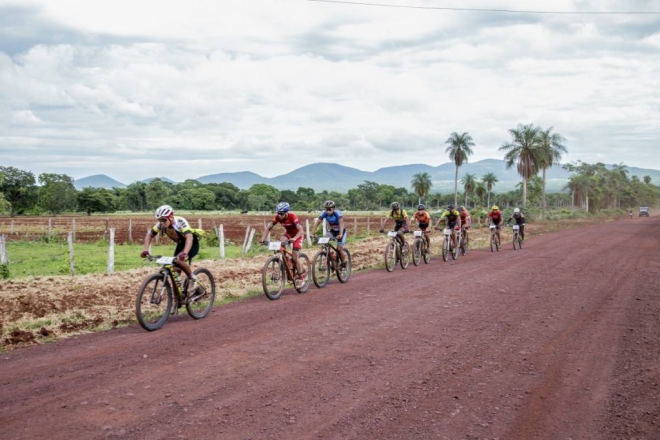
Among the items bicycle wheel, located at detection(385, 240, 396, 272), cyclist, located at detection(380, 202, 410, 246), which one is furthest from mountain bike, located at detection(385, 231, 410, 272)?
cyclist, located at detection(380, 202, 410, 246)

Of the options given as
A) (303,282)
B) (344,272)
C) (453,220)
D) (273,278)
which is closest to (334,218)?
(344,272)

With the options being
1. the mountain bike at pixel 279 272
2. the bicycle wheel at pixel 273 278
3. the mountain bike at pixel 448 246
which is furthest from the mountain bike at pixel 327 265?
the mountain bike at pixel 448 246

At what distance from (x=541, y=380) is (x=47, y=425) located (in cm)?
494

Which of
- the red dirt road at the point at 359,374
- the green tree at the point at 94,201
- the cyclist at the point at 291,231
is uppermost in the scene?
the green tree at the point at 94,201

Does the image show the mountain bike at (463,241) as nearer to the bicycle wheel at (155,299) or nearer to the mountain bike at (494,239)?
the mountain bike at (494,239)

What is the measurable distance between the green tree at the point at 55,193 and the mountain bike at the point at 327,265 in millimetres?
96752

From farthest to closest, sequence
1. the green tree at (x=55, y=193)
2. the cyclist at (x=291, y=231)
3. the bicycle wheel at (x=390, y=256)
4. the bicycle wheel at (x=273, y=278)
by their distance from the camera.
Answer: the green tree at (x=55, y=193) < the bicycle wheel at (x=390, y=256) < the cyclist at (x=291, y=231) < the bicycle wheel at (x=273, y=278)

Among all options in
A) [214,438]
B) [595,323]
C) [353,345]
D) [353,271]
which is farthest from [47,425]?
[353,271]

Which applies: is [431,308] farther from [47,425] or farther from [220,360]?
[47,425]

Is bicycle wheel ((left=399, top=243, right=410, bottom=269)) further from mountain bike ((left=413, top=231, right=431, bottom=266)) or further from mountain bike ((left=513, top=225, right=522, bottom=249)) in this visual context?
mountain bike ((left=513, top=225, right=522, bottom=249))

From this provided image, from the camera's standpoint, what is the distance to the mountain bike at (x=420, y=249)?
17203 millimetres

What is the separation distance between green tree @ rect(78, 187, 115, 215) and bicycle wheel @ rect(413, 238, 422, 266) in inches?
3758

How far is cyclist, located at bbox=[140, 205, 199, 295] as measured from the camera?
28.0ft

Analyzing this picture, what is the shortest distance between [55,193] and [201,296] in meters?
99.4
